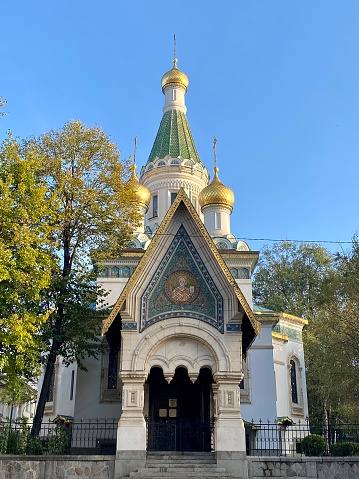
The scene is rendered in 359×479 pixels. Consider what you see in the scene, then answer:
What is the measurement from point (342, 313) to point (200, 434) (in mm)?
7655

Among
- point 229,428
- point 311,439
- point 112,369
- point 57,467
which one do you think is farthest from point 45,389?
point 311,439

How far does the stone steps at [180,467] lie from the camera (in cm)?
1098

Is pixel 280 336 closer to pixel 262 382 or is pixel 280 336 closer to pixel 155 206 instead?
pixel 262 382

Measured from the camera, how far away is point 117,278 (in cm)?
1986

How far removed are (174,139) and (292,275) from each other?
36.8 ft

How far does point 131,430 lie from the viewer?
1152cm

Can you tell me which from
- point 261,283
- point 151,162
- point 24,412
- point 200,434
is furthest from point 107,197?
point 24,412

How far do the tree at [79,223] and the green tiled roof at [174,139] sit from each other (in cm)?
1079

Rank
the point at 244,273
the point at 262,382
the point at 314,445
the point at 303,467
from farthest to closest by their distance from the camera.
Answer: the point at 244,273 < the point at 262,382 < the point at 314,445 < the point at 303,467

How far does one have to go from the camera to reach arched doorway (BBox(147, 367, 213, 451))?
13.0m

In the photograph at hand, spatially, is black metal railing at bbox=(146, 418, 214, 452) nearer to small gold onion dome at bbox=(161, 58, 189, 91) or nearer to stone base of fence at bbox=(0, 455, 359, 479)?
stone base of fence at bbox=(0, 455, 359, 479)

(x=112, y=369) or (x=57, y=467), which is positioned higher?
(x=112, y=369)

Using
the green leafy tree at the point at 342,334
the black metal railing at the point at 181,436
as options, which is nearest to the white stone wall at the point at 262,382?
the green leafy tree at the point at 342,334

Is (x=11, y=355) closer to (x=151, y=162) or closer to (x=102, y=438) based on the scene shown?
(x=102, y=438)
